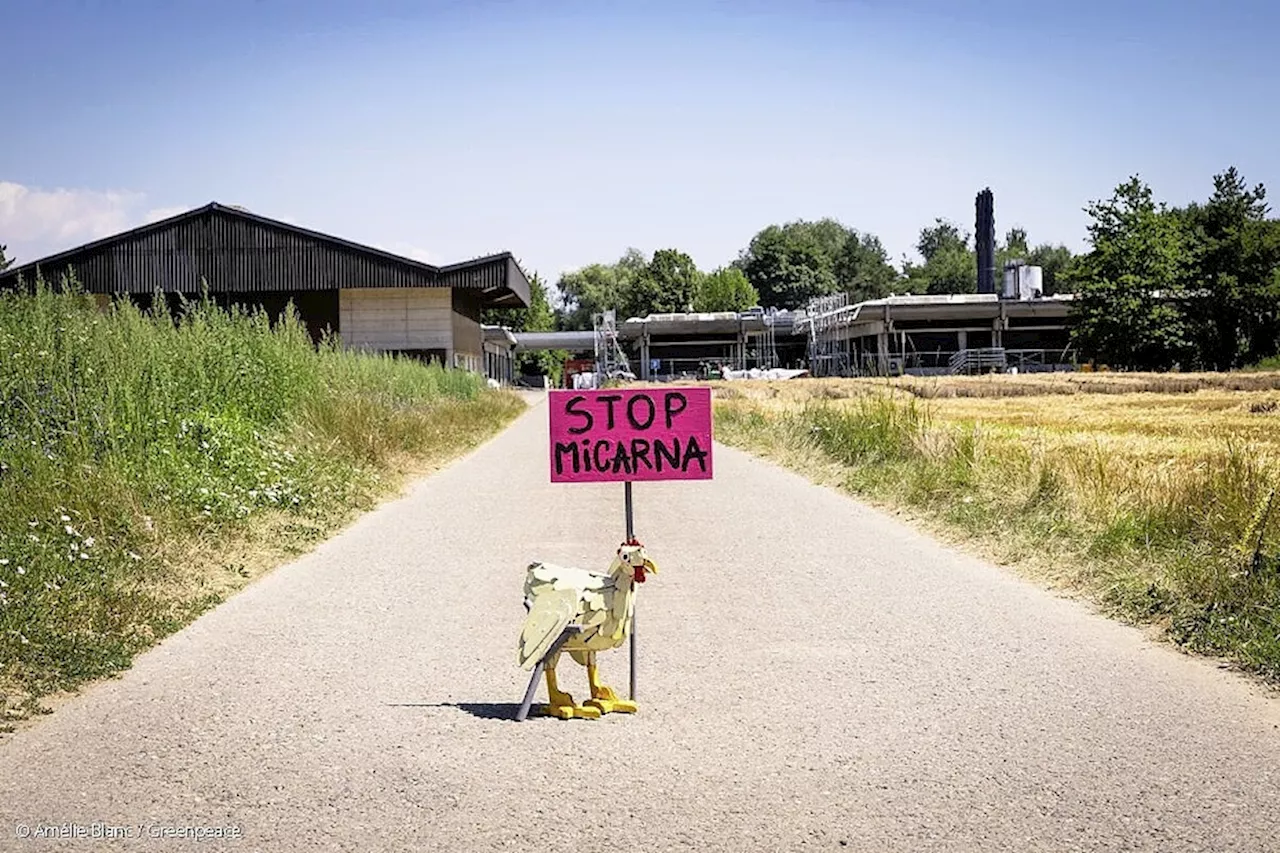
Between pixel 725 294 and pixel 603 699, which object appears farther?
pixel 725 294

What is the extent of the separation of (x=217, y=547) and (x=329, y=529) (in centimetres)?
232

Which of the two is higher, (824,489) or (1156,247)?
(1156,247)

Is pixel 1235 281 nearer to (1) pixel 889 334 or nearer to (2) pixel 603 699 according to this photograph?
(1) pixel 889 334

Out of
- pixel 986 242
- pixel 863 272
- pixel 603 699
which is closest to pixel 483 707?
pixel 603 699

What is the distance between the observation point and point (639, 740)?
582cm

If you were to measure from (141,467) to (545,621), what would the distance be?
21.0ft

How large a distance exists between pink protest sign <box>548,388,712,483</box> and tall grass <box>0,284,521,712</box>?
271 cm

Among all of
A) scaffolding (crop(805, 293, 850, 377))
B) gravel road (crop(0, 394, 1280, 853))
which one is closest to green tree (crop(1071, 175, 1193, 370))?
scaffolding (crop(805, 293, 850, 377))

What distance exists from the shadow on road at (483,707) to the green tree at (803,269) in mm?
124431

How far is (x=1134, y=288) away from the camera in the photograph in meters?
68.9

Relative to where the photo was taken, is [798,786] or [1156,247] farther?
[1156,247]

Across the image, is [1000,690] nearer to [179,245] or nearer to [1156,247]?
[179,245]

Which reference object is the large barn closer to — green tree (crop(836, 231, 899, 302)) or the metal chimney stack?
the metal chimney stack

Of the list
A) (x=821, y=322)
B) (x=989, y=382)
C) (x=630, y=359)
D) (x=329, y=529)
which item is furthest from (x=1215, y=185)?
(x=329, y=529)
